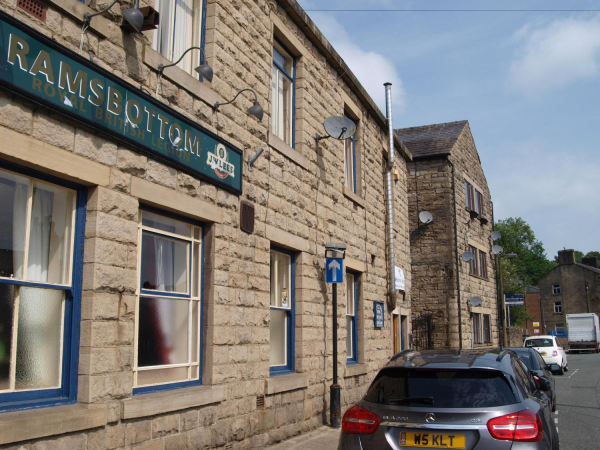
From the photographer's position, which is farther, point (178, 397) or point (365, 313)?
point (365, 313)

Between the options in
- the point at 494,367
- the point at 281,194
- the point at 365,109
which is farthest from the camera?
the point at 365,109

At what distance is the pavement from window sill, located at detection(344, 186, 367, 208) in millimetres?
4883

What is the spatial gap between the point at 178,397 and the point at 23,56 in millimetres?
3789

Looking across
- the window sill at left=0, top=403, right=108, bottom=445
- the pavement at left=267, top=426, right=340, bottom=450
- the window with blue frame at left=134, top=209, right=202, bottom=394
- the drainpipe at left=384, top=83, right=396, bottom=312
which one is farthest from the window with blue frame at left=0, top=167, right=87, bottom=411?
the drainpipe at left=384, top=83, right=396, bottom=312

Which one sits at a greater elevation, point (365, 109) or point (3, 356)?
point (365, 109)

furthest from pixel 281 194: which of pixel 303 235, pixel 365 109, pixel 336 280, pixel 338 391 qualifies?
pixel 365 109

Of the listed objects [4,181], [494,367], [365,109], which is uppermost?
[365,109]

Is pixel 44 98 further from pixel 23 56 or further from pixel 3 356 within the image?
pixel 3 356

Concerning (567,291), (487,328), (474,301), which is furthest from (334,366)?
(567,291)

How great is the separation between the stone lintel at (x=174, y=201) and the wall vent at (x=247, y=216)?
56 cm

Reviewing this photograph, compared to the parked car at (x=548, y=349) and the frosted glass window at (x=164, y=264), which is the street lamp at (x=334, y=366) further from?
the parked car at (x=548, y=349)

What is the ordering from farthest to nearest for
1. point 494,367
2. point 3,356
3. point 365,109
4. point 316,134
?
1. point 365,109
2. point 316,134
3. point 494,367
4. point 3,356

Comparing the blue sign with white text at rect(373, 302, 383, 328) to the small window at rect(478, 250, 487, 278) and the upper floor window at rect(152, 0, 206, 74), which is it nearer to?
the upper floor window at rect(152, 0, 206, 74)

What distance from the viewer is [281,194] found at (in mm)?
9758
